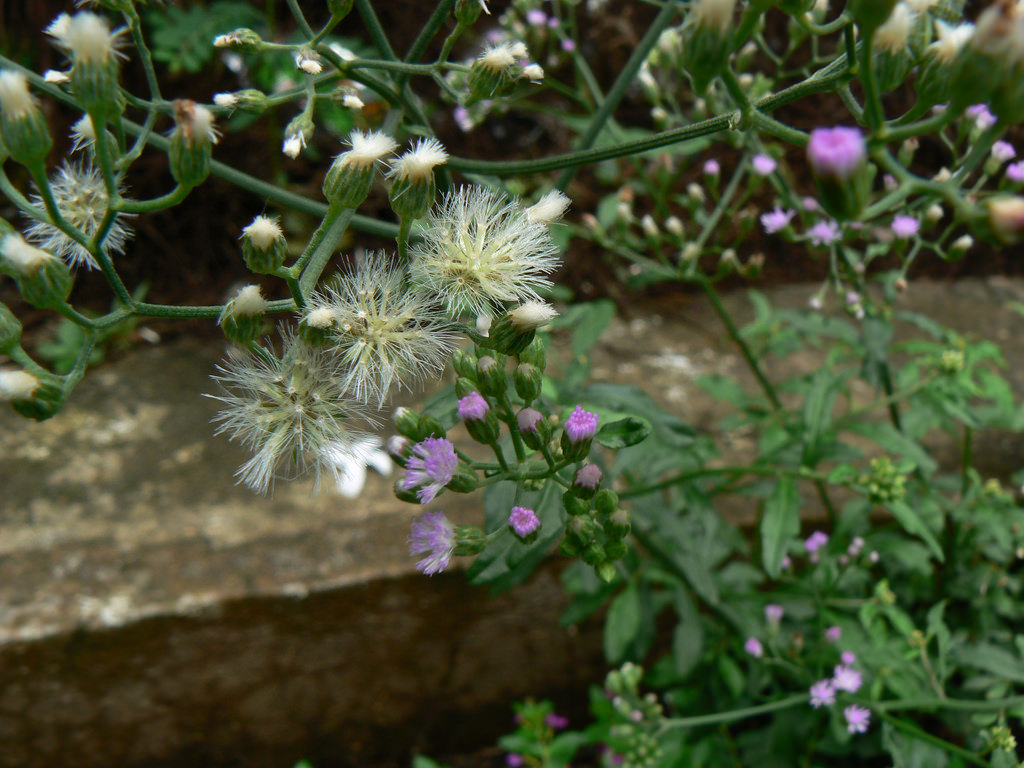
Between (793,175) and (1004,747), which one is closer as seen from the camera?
(1004,747)

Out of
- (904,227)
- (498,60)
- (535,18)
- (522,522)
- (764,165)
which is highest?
(535,18)

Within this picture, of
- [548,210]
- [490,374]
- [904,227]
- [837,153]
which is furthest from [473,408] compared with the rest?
[904,227]

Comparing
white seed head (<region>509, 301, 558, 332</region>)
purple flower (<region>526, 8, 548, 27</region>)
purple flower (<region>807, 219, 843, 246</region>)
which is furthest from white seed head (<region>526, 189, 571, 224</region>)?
purple flower (<region>526, 8, 548, 27</region>)

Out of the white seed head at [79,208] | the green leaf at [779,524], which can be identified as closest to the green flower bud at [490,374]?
the white seed head at [79,208]

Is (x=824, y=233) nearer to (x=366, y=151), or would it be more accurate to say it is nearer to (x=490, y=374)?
(x=490, y=374)

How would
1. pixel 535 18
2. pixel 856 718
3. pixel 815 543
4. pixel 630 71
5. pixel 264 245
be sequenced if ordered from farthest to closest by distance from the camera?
pixel 535 18 → pixel 815 543 → pixel 856 718 → pixel 630 71 → pixel 264 245

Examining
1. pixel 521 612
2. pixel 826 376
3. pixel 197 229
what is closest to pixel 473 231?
pixel 826 376

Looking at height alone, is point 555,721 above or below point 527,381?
below

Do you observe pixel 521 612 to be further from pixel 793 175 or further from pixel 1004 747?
pixel 793 175
